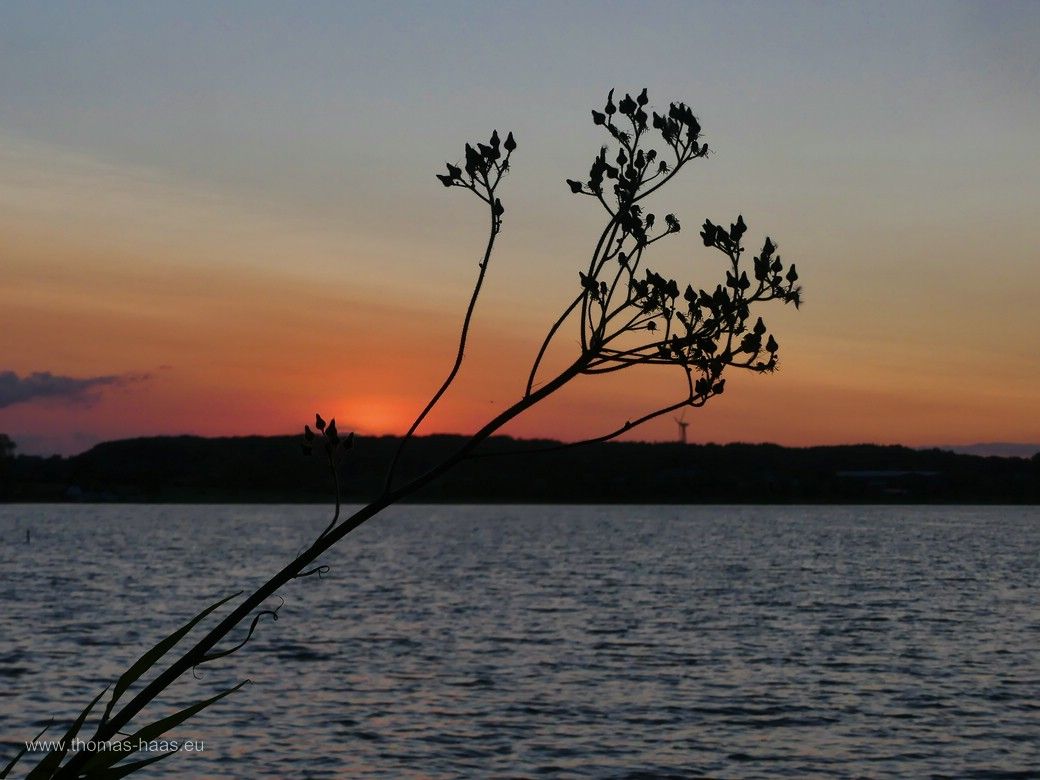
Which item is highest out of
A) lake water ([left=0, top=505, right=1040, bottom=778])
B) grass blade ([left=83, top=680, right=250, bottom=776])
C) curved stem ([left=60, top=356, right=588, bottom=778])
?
curved stem ([left=60, top=356, right=588, bottom=778])

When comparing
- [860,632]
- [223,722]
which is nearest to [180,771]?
[223,722]

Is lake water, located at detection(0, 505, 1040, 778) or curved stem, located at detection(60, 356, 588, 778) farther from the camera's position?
lake water, located at detection(0, 505, 1040, 778)

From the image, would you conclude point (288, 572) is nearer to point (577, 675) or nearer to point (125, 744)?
point (125, 744)

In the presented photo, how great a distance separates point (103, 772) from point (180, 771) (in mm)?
27698

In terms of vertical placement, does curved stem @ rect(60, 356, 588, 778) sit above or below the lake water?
above

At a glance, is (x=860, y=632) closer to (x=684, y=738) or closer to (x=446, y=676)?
(x=446, y=676)

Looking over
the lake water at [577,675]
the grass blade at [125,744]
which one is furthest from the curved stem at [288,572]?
the lake water at [577,675]

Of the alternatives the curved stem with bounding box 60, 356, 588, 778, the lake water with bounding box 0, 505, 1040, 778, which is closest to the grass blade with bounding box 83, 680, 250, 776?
the curved stem with bounding box 60, 356, 588, 778

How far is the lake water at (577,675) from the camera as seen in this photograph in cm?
3272

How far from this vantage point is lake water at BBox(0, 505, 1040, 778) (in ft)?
107

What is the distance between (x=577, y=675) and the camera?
159 feet

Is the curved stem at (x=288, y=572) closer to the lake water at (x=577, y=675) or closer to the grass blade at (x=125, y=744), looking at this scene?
the grass blade at (x=125, y=744)

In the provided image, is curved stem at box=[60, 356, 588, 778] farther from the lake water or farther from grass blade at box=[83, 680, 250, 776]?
the lake water

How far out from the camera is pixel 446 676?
4825 centimetres
